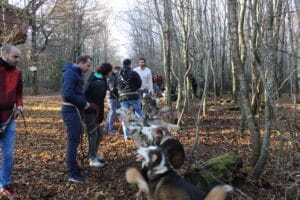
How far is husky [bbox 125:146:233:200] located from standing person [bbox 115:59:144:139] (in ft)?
16.8

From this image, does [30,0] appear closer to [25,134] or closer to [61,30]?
[25,134]

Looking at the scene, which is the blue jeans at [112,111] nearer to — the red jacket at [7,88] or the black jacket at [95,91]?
the black jacket at [95,91]

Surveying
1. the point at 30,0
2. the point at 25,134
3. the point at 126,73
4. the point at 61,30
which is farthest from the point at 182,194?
the point at 61,30

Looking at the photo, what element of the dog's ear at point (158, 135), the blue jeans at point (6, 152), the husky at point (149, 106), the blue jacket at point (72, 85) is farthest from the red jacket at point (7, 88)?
the husky at point (149, 106)

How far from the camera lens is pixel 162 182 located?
4141 millimetres

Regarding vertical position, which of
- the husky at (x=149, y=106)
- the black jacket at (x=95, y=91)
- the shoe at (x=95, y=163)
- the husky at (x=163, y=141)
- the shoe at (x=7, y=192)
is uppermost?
the black jacket at (x=95, y=91)

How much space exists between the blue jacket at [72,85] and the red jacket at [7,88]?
0.76 m

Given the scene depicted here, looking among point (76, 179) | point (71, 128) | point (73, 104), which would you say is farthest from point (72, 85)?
point (76, 179)

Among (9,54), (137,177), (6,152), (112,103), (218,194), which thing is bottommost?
(218,194)

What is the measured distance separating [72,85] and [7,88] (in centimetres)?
100

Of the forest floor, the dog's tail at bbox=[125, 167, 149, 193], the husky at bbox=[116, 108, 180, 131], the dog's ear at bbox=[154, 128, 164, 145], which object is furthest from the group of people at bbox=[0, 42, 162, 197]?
the dog's tail at bbox=[125, 167, 149, 193]

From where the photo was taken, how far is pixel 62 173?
6.82 metres

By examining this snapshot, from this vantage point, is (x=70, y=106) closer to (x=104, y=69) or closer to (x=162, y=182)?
(x=104, y=69)

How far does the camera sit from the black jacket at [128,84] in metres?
9.40
